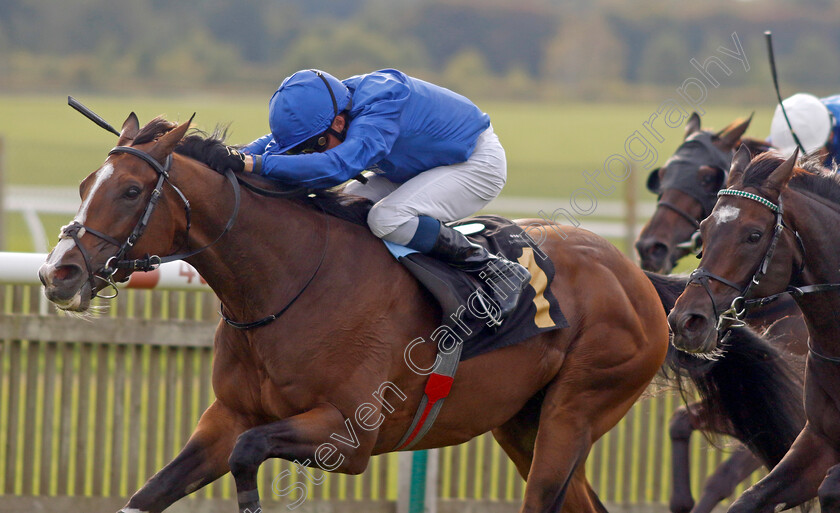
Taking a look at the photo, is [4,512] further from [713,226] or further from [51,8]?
[51,8]

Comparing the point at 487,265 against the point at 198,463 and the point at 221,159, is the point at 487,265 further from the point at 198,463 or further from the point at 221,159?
the point at 198,463

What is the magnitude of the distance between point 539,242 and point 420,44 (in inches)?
2600

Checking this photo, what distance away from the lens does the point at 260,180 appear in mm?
3467

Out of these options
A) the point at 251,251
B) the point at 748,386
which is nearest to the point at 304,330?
the point at 251,251

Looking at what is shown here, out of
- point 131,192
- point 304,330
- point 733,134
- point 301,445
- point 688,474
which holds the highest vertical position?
point 733,134

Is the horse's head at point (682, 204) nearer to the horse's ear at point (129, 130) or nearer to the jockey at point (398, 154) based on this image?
the jockey at point (398, 154)

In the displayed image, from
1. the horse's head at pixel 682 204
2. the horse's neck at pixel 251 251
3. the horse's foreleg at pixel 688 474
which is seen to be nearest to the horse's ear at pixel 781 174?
the horse's neck at pixel 251 251

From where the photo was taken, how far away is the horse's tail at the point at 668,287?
14.2ft

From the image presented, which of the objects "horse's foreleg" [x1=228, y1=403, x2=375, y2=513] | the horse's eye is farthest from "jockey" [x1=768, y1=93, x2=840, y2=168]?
the horse's eye

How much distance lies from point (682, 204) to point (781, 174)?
232 centimetres

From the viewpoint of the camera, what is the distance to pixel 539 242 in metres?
4.00

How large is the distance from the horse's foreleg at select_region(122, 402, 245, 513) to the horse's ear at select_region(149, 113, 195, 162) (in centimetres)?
91

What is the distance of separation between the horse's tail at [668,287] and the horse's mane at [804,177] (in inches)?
34.7

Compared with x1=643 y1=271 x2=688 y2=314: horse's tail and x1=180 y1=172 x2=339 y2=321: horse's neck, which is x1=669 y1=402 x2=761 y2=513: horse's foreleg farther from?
x1=180 y1=172 x2=339 y2=321: horse's neck
